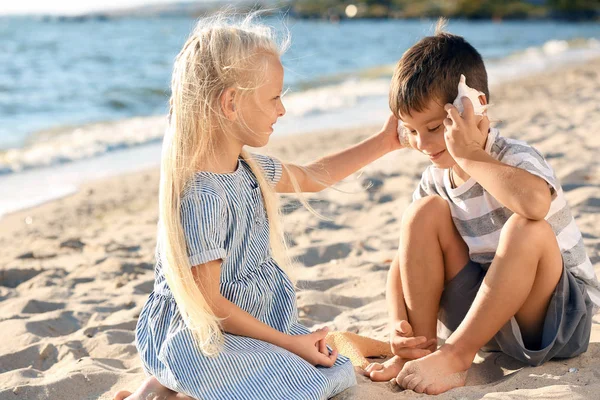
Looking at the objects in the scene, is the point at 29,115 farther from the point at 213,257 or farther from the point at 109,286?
the point at 213,257

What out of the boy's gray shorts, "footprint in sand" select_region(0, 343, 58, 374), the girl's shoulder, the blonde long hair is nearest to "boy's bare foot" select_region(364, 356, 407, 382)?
the boy's gray shorts

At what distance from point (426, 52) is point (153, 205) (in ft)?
11.3

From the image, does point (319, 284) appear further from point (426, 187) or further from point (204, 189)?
point (204, 189)

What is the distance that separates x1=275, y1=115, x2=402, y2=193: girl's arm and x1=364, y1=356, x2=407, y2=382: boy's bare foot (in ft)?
2.27

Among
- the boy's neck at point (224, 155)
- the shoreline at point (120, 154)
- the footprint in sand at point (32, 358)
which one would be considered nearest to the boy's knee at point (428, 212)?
the boy's neck at point (224, 155)

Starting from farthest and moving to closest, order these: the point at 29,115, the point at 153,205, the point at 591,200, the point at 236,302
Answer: the point at 29,115 → the point at 153,205 → the point at 591,200 → the point at 236,302

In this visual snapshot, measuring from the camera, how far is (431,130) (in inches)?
96.7

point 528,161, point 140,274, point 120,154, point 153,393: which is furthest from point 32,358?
point 120,154

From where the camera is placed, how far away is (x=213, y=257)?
7.08ft

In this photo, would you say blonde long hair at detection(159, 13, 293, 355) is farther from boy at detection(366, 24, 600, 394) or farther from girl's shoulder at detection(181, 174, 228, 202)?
boy at detection(366, 24, 600, 394)

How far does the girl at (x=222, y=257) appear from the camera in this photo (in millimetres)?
2170

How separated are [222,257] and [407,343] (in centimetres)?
75

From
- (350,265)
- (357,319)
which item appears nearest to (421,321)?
(357,319)

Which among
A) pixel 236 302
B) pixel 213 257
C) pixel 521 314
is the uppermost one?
pixel 213 257
